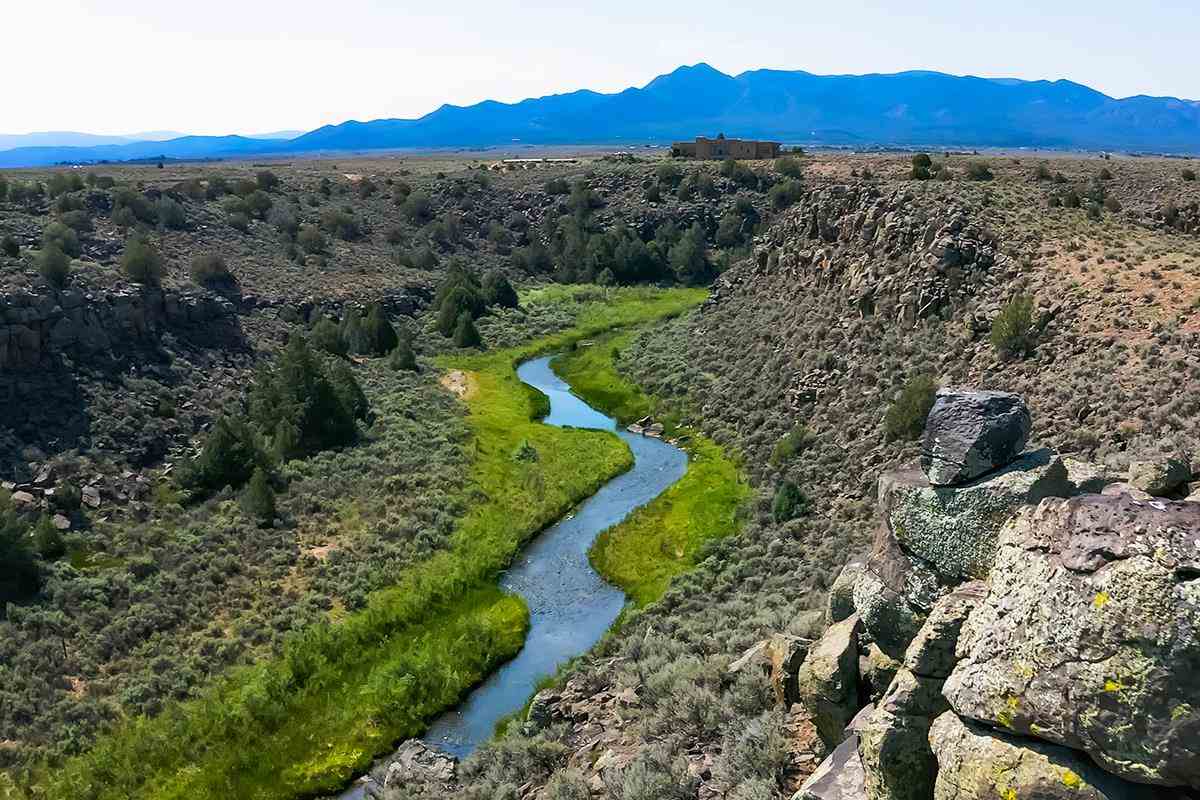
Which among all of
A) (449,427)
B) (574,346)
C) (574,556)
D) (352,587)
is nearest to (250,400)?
(449,427)

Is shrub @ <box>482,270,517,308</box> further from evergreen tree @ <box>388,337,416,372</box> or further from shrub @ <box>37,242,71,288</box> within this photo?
shrub @ <box>37,242,71,288</box>

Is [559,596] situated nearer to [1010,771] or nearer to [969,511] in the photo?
[969,511]

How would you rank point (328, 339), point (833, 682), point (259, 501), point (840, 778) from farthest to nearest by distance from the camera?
point (328, 339) → point (259, 501) → point (833, 682) → point (840, 778)

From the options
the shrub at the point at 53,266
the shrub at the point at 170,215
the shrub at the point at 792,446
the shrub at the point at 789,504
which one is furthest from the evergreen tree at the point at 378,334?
the shrub at the point at 789,504

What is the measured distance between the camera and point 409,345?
6756 cm

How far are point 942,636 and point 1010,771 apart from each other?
196 cm

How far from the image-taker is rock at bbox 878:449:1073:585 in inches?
456

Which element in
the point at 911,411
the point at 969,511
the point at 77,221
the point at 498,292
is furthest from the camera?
the point at 498,292

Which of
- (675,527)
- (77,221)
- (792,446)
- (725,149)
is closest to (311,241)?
(77,221)

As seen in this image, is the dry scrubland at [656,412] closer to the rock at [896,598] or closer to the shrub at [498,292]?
the shrub at [498,292]

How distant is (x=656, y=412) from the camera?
5528 centimetres

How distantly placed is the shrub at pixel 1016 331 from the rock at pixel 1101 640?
27.8 metres

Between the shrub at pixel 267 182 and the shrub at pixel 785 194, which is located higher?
the shrub at pixel 267 182

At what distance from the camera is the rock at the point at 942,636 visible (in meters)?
10.7
